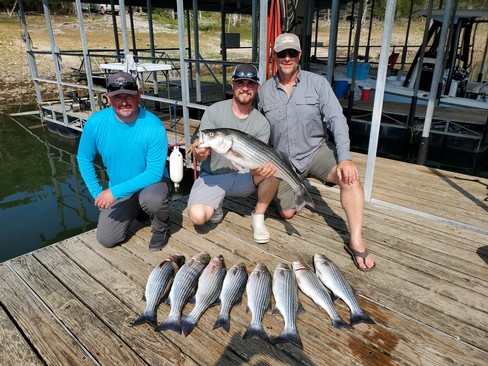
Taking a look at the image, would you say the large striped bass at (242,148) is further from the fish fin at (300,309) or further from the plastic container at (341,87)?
the plastic container at (341,87)

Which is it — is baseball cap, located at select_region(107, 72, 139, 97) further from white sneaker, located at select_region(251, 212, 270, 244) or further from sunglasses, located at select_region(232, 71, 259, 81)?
white sneaker, located at select_region(251, 212, 270, 244)

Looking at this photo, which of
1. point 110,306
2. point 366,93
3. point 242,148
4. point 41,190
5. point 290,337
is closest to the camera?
point 290,337

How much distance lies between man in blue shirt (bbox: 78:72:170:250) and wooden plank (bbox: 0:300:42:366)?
45.2 inches

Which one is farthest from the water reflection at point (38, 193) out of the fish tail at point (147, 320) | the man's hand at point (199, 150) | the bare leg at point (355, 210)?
the bare leg at point (355, 210)

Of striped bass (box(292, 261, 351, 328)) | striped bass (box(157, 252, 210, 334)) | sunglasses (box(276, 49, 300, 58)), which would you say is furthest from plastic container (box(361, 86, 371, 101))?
striped bass (box(157, 252, 210, 334))

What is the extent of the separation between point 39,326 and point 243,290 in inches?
61.3

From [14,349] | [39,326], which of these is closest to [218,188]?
[39,326]

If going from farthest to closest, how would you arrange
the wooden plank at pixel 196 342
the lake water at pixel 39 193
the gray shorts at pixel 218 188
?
the lake water at pixel 39 193
the gray shorts at pixel 218 188
the wooden plank at pixel 196 342

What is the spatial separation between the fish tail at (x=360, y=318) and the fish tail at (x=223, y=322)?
0.92 m

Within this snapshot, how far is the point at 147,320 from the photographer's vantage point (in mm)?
2566

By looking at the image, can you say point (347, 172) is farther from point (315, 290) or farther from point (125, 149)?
point (125, 149)

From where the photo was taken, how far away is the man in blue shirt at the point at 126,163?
11.3ft

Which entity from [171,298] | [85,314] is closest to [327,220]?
[171,298]

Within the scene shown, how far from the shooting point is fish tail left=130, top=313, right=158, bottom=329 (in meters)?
2.56
